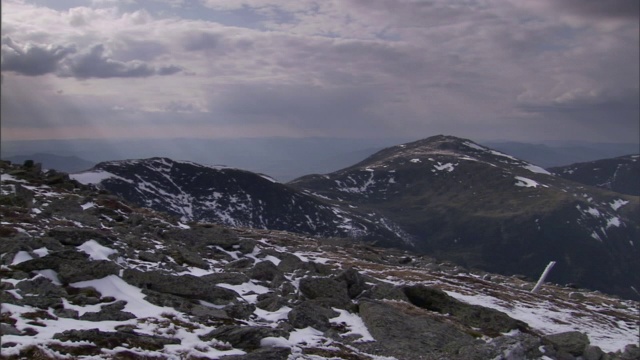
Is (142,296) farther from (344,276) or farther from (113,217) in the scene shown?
(113,217)

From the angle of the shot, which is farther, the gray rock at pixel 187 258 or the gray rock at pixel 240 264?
the gray rock at pixel 240 264

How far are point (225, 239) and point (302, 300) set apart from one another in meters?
20.7

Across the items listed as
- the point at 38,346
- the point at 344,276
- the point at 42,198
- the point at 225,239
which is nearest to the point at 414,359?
the point at 344,276

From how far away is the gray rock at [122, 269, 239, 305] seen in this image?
91.9 ft

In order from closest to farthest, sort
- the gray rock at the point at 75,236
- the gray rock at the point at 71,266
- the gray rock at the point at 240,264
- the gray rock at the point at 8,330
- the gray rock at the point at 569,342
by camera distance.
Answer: the gray rock at the point at 8,330 < the gray rock at the point at 71,266 < the gray rock at the point at 569,342 < the gray rock at the point at 75,236 < the gray rock at the point at 240,264

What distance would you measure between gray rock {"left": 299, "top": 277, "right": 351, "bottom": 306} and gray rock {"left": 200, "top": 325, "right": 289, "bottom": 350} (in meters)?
10.5

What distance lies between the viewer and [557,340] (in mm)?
32094

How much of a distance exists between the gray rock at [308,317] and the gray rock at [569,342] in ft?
49.3

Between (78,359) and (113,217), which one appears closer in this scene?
(78,359)

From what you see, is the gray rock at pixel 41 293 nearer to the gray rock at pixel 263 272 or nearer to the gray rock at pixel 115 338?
the gray rock at pixel 115 338

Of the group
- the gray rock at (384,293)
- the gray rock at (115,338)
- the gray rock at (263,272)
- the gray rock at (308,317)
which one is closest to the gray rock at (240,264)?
the gray rock at (263,272)

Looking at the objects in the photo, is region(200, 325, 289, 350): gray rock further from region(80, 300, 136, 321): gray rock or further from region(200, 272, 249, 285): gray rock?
region(200, 272, 249, 285): gray rock

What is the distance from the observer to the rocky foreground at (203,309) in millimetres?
19906

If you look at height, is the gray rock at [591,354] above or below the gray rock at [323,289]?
below
